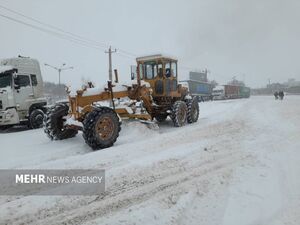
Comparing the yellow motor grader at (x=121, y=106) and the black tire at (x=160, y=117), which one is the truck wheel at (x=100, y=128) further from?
the black tire at (x=160, y=117)

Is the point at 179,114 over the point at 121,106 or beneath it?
beneath

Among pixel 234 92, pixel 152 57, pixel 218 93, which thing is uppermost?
→ pixel 152 57

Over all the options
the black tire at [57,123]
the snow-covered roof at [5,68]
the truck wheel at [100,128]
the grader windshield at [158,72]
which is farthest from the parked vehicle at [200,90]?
the truck wheel at [100,128]

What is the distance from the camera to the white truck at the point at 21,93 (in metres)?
13.5

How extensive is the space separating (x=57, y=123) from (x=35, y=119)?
5.54 metres

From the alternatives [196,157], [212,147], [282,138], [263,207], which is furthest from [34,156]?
[282,138]

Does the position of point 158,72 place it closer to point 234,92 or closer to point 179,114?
point 179,114

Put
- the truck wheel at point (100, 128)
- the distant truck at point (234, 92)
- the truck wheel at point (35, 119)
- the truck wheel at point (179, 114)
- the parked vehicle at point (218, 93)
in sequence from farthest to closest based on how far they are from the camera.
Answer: the distant truck at point (234, 92)
the parked vehicle at point (218, 93)
the truck wheel at point (35, 119)
the truck wheel at point (179, 114)
the truck wheel at point (100, 128)

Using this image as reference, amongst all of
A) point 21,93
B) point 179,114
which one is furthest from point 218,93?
point 21,93

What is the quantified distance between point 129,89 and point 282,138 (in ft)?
16.8

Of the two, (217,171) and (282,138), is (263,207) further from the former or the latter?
(282,138)

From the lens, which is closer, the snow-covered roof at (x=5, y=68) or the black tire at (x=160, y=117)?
the snow-covered roof at (x=5, y=68)

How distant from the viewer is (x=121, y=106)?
10391 mm

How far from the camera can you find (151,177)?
5523 millimetres
